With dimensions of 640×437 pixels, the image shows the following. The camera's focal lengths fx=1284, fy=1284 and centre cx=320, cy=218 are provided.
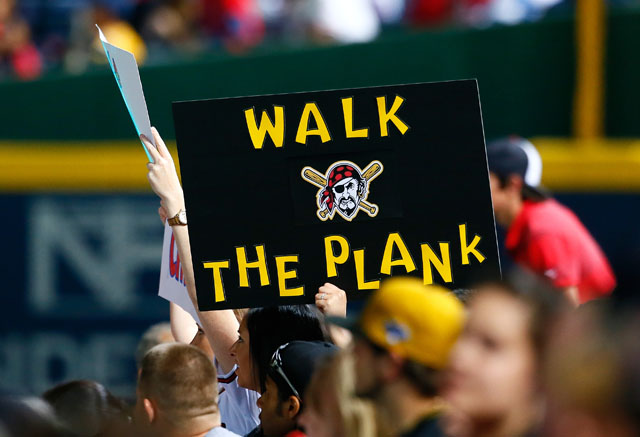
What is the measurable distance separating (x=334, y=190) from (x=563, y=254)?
1.99m

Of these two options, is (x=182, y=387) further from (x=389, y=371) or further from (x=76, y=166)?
(x=76, y=166)

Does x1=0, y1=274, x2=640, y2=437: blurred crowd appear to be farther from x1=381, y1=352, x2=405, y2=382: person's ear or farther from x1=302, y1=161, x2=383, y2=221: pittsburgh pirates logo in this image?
x1=302, y1=161, x2=383, y2=221: pittsburgh pirates logo

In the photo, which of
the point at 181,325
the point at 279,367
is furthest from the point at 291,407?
the point at 181,325

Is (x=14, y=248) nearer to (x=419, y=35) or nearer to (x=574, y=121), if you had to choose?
(x=419, y=35)

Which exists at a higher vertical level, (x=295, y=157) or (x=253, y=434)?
(x=295, y=157)

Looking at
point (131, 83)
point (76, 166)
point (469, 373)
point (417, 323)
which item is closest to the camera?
point (469, 373)

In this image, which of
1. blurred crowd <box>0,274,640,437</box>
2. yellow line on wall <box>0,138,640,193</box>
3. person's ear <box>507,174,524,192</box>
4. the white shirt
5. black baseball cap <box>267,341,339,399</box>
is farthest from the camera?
yellow line on wall <box>0,138,640,193</box>

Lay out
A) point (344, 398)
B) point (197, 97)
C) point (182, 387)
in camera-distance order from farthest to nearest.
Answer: point (197, 97), point (182, 387), point (344, 398)

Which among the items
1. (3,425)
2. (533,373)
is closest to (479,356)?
(533,373)

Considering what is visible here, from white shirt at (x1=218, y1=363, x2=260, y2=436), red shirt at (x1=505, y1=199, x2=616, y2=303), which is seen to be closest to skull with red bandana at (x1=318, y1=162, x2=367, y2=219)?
white shirt at (x1=218, y1=363, x2=260, y2=436)

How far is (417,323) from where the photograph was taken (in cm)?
274

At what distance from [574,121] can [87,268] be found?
3411 mm

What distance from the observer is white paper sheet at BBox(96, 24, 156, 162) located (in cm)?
411

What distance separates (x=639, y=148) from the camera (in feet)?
25.6
